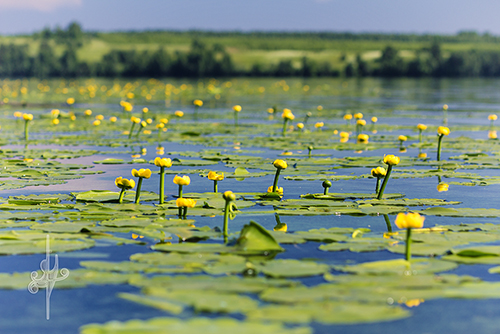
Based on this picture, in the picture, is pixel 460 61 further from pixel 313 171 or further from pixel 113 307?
pixel 113 307

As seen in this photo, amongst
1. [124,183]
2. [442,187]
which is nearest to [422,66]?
[442,187]

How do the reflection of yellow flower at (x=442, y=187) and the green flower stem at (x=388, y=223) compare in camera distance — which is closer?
the green flower stem at (x=388, y=223)

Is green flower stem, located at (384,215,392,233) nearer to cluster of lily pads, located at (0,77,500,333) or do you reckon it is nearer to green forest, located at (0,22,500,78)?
cluster of lily pads, located at (0,77,500,333)

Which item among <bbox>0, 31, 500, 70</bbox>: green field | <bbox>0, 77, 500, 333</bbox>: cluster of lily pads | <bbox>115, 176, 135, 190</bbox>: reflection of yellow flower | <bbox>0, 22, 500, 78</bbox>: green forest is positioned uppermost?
<bbox>0, 31, 500, 70</bbox>: green field

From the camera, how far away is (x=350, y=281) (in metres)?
2.62

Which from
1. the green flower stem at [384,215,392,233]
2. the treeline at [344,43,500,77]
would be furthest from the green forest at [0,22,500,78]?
the green flower stem at [384,215,392,233]

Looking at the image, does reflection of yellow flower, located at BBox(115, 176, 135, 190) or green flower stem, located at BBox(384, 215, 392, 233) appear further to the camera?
reflection of yellow flower, located at BBox(115, 176, 135, 190)

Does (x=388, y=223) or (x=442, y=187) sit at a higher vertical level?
(x=442, y=187)

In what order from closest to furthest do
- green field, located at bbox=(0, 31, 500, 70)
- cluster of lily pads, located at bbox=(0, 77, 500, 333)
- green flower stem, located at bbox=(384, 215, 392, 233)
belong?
cluster of lily pads, located at bbox=(0, 77, 500, 333)
green flower stem, located at bbox=(384, 215, 392, 233)
green field, located at bbox=(0, 31, 500, 70)

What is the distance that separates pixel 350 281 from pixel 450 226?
1.36 meters

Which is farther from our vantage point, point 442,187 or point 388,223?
point 442,187

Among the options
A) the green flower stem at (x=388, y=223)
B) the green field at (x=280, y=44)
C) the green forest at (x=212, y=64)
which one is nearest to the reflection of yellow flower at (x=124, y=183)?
the green flower stem at (x=388, y=223)

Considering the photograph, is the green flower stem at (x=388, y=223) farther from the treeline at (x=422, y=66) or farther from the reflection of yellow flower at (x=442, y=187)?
the treeline at (x=422, y=66)

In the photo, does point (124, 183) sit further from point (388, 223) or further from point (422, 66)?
point (422, 66)
